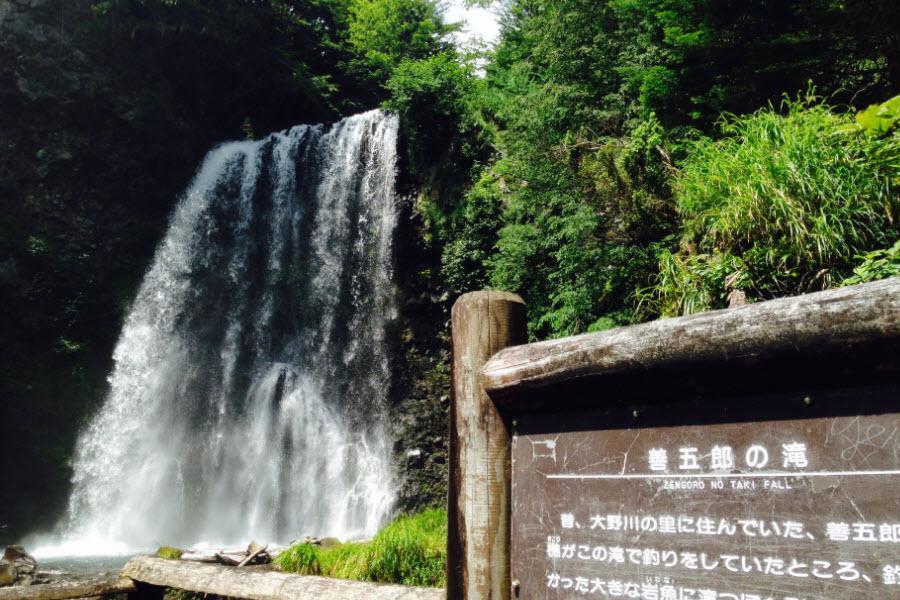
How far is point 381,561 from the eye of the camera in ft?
18.0

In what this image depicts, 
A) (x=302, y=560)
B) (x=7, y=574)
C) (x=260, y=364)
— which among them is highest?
(x=260, y=364)

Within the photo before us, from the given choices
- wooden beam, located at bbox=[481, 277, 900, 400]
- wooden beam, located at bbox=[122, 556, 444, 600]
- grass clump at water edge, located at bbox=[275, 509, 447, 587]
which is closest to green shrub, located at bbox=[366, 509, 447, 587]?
grass clump at water edge, located at bbox=[275, 509, 447, 587]

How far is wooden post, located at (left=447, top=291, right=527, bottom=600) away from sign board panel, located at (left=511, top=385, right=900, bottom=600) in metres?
0.08

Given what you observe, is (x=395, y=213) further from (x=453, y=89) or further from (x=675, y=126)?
(x=675, y=126)

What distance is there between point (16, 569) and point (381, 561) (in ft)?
14.9

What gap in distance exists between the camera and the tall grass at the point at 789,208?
5492 millimetres

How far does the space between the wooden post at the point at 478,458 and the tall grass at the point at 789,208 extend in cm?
472

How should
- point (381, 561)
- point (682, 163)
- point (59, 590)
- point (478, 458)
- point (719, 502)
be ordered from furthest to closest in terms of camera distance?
point (682, 163), point (381, 561), point (59, 590), point (478, 458), point (719, 502)

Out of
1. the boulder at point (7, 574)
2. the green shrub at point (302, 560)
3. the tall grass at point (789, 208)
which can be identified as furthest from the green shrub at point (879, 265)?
the boulder at point (7, 574)

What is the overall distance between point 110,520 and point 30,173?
7.45m

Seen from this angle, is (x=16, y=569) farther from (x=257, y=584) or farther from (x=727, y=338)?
(x=727, y=338)

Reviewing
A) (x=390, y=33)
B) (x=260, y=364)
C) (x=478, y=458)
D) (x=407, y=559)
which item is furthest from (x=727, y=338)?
(x=390, y=33)

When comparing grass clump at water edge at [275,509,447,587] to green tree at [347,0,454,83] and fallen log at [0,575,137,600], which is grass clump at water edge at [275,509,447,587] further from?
green tree at [347,0,454,83]

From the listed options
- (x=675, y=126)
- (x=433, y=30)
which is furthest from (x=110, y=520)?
(x=433, y=30)
